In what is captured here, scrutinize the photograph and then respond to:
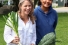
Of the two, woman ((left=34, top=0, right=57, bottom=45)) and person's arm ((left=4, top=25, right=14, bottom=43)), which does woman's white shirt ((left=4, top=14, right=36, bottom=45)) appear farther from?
woman ((left=34, top=0, right=57, bottom=45))

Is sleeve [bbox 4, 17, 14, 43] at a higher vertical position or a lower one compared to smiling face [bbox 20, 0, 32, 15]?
lower

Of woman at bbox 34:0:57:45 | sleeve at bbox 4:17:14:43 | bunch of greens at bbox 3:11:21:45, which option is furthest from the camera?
woman at bbox 34:0:57:45

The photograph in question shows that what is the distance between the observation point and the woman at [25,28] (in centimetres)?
324

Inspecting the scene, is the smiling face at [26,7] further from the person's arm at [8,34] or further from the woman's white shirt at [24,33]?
the person's arm at [8,34]

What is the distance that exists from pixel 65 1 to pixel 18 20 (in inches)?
1583

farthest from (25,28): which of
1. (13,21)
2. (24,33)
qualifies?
(13,21)

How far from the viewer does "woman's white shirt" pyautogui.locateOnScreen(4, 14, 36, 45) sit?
3.24m

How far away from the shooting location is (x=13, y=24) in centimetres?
301

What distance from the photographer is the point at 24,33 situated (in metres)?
3.28

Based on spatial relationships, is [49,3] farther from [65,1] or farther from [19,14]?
[65,1]

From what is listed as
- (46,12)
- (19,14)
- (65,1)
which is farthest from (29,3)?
(65,1)

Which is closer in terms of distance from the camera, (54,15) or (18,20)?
(18,20)

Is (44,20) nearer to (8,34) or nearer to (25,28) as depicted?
(25,28)

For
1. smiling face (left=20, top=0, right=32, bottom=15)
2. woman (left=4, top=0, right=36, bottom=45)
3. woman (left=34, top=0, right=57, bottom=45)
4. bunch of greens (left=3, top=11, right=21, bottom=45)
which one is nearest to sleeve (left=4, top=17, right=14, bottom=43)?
woman (left=4, top=0, right=36, bottom=45)
